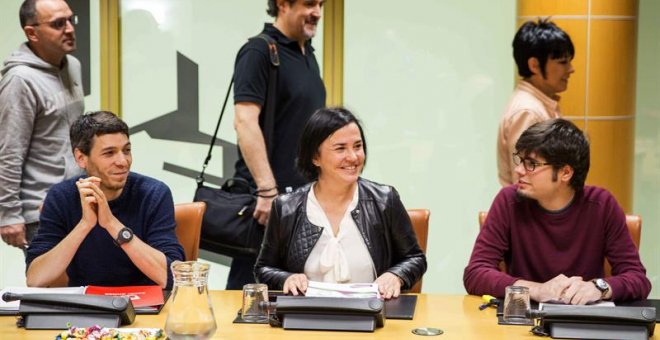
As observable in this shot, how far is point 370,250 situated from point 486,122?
98.2 inches

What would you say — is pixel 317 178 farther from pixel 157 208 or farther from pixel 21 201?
pixel 21 201

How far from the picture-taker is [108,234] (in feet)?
11.1

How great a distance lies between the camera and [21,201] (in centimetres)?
413

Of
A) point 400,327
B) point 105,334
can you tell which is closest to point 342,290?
point 400,327

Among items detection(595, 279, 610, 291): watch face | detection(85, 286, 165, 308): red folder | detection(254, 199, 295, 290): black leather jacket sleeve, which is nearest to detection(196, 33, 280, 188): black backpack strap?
detection(254, 199, 295, 290): black leather jacket sleeve

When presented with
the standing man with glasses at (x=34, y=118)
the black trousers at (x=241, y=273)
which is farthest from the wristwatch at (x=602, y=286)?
the standing man with glasses at (x=34, y=118)

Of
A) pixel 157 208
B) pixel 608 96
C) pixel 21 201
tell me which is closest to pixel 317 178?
pixel 157 208

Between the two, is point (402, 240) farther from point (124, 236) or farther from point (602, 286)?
point (124, 236)

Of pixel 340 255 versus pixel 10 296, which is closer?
pixel 10 296

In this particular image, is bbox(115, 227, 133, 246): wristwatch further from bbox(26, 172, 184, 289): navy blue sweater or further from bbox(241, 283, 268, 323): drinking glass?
bbox(241, 283, 268, 323): drinking glass

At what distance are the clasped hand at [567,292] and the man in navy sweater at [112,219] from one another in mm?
1169

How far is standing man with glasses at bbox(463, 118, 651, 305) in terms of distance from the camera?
3.29m

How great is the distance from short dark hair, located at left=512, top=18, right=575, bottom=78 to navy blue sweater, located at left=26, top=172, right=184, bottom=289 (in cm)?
173

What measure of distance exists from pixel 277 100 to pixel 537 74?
111 centimetres
